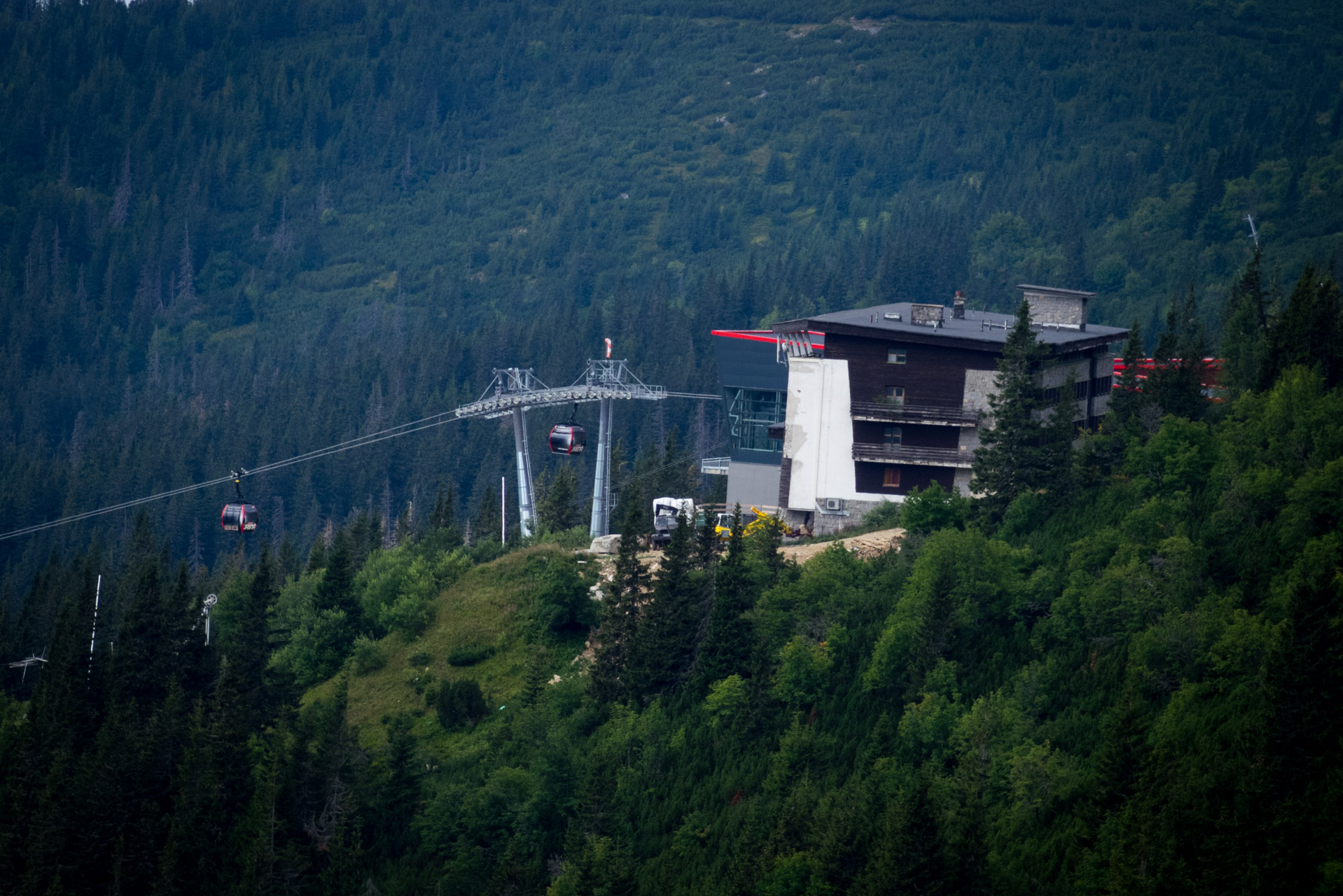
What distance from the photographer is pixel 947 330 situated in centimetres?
8850

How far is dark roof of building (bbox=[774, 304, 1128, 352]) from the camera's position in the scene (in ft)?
282

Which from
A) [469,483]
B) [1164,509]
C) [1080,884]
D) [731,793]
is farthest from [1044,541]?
[469,483]

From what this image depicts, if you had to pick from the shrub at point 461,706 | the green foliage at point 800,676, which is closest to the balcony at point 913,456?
the green foliage at point 800,676

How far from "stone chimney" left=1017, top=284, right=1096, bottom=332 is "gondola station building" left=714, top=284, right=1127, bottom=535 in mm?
1300

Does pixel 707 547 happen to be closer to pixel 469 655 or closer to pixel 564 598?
pixel 564 598

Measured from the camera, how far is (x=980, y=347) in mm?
85500

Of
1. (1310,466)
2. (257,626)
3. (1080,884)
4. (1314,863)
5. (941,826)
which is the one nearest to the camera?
(1314,863)

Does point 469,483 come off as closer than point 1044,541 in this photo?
No

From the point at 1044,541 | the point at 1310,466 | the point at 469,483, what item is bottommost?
the point at 469,483

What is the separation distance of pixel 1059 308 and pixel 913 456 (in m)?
14.2

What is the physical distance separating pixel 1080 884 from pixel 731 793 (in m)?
18.2

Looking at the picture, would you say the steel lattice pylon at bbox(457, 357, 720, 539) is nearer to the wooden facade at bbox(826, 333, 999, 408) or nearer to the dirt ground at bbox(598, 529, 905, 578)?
the dirt ground at bbox(598, 529, 905, 578)

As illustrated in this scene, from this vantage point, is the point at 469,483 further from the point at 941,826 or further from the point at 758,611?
the point at 941,826

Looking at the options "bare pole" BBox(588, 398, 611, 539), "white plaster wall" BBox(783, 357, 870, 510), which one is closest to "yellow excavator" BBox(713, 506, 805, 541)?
"white plaster wall" BBox(783, 357, 870, 510)
